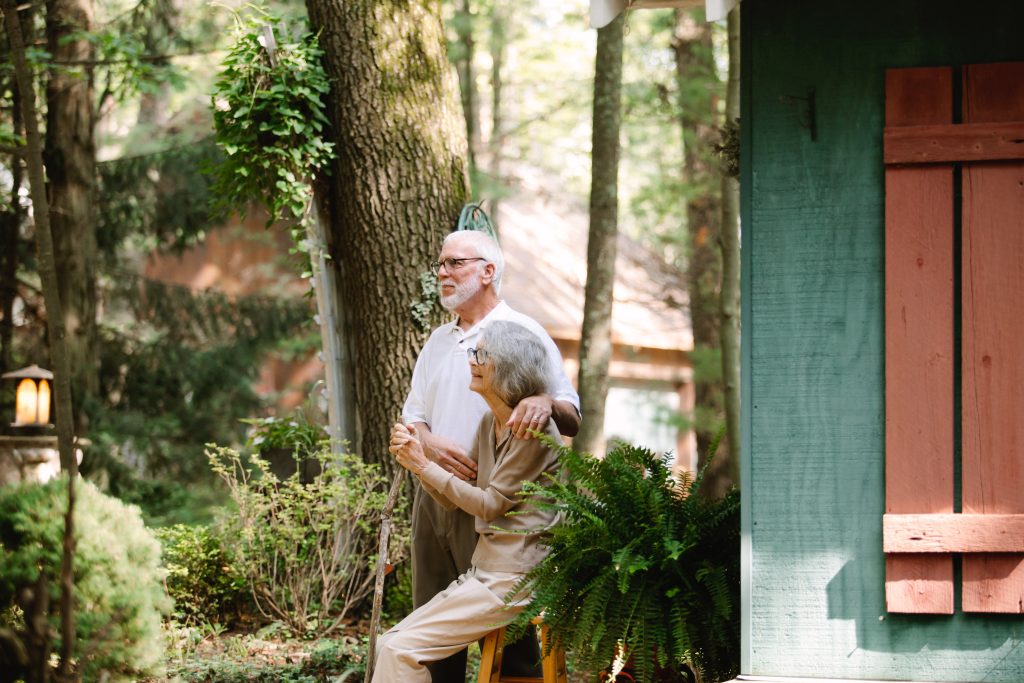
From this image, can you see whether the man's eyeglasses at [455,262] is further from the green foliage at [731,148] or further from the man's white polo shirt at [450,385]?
the green foliage at [731,148]

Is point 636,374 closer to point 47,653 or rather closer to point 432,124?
point 432,124

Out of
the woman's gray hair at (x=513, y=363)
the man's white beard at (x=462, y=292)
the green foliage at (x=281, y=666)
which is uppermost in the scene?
the man's white beard at (x=462, y=292)

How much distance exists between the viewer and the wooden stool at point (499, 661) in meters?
3.69

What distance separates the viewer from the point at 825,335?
3.52 meters

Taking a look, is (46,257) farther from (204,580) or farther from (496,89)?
(496,89)

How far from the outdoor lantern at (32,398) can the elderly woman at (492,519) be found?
5260 mm

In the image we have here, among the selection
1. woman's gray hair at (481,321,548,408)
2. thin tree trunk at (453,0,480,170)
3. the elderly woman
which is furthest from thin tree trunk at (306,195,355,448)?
thin tree trunk at (453,0,480,170)

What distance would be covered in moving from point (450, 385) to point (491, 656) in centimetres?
123

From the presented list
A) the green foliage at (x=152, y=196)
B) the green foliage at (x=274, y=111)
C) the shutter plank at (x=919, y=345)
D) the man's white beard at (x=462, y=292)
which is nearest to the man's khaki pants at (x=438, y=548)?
the man's white beard at (x=462, y=292)

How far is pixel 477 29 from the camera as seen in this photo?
48.6ft

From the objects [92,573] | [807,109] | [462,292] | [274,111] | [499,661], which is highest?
[274,111]

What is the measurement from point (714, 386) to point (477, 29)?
5.83 metres

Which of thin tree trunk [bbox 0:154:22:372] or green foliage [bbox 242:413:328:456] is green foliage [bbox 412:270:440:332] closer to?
green foliage [bbox 242:413:328:456]

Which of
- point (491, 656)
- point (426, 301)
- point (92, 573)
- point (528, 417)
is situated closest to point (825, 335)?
point (528, 417)
